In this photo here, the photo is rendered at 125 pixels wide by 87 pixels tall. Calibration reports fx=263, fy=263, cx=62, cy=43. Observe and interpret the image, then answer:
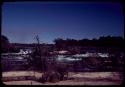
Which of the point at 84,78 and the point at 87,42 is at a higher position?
the point at 87,42

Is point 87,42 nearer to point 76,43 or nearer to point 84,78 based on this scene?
point 76,43

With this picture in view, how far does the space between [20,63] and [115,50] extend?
7.06 ft

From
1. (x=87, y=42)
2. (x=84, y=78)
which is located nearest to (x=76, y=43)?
(x=87, y=42)

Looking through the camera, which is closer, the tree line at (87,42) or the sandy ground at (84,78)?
the sandy ground at (84,78)

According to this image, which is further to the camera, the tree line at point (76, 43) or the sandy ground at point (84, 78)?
the tree line at point (76, 43)

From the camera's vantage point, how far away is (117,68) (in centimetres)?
570

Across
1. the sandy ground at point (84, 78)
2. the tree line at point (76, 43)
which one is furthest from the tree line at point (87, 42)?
the sandy ground at point (84, 78)

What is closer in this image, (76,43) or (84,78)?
(84,78)

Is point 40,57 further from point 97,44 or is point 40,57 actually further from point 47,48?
point 97,44

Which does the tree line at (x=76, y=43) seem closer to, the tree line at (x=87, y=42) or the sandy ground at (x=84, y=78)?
the tree line at (x=87, y=42)

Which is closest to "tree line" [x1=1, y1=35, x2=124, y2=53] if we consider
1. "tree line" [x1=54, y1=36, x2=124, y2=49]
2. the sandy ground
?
"tree line" [x1=54, y1=36, x2=124, y2=49]

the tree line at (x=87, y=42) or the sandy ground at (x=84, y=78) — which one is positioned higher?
the tree line at (x=87, y=42)

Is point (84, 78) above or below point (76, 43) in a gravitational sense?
below

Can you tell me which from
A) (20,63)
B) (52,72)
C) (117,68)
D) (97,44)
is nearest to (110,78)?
(117,68)
